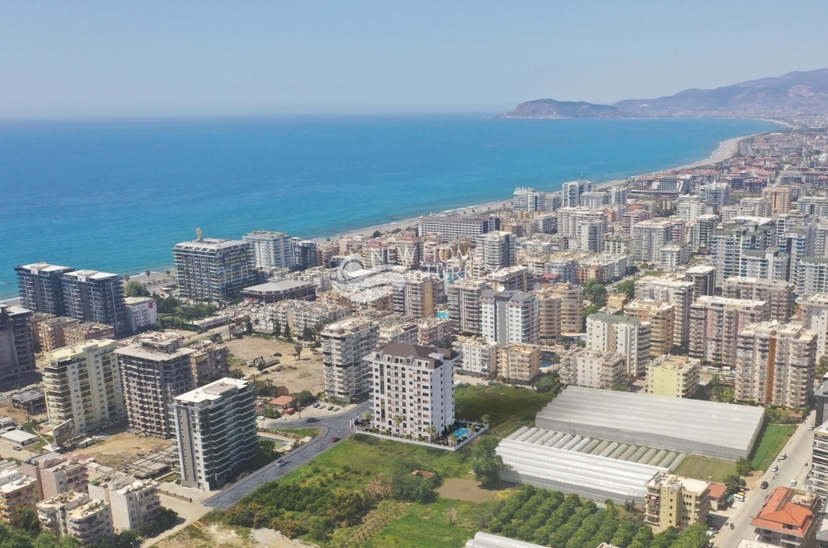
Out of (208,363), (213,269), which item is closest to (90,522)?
(208,363)

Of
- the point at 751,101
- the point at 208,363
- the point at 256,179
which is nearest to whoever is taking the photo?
the point at 208,363

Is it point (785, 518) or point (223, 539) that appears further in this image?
point (223, 539)

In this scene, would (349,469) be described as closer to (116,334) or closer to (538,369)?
(538,369)

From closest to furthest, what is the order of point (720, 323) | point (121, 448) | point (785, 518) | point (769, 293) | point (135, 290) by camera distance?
point (785, 518), point (121, 448), point (720, 323), point (769, 293), point (135, 290)

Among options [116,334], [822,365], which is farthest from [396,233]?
[822,365]

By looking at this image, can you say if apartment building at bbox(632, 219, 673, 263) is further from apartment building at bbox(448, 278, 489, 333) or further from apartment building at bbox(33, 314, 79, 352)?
apartment building at bbox(33, 314, 79, 352)

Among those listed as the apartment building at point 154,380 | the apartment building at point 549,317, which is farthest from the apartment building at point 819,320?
the apartment building at point 154,380

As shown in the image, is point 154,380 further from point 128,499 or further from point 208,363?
point 128,499
